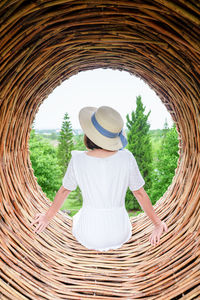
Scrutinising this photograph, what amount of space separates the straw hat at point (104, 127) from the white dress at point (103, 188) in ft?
0.38

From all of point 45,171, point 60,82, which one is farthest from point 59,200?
point 45,171

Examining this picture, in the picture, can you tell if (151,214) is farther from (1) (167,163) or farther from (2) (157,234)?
(1) (167,163)

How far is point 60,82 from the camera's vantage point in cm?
191

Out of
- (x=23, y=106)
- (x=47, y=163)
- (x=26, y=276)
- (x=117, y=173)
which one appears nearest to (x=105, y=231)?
(x=117, y=173)

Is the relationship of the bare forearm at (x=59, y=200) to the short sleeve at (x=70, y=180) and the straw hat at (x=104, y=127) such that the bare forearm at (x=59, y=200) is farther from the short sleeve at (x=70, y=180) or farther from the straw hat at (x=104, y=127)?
the straw hat at (x=104, y=127)

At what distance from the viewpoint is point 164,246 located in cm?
166

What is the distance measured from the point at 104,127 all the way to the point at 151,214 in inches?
24.1

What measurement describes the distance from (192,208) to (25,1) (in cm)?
140

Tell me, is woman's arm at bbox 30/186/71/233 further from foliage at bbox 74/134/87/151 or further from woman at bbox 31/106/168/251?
foliage at bbox 74/134/87/151

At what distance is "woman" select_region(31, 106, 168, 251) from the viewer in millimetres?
1423

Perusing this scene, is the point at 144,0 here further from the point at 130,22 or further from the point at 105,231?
the point at 105,231

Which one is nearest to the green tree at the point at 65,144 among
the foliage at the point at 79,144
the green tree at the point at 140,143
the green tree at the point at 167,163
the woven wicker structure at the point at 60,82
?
the foliage at the point at 79,144

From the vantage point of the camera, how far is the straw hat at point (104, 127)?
1383 millimetres

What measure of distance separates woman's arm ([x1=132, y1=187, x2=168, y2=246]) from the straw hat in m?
0.33
